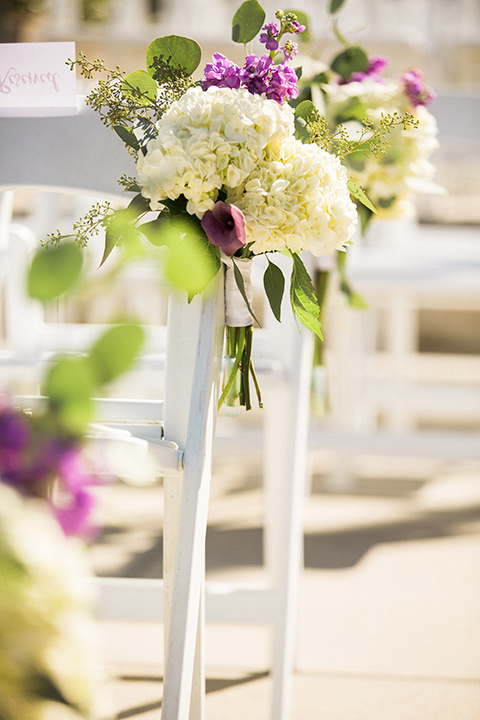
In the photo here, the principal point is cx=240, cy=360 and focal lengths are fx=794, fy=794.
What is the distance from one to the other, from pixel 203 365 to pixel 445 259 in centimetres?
136

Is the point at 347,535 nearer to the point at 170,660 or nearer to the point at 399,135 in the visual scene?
the point at 399,135

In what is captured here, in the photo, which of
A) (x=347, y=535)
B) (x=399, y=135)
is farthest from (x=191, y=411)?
(x=347, y=535)

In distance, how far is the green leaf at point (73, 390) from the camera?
285 millimetres

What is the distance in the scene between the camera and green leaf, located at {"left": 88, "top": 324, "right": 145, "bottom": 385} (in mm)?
280

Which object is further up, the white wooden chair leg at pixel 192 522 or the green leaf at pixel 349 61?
the green leaf at pixel 349 61

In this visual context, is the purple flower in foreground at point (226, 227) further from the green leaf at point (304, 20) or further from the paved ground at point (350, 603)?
the paved ground at point (350, 603)

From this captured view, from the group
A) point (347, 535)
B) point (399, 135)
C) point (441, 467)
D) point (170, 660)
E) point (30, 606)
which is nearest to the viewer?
point (30, 606)

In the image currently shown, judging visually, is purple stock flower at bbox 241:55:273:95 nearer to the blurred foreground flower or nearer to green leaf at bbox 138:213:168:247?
green leaf at bbox 138:213:168:247

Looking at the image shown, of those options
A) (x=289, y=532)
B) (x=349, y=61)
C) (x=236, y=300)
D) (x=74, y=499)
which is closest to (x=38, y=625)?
(x=74, y=499)

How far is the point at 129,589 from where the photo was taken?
4.03 ft

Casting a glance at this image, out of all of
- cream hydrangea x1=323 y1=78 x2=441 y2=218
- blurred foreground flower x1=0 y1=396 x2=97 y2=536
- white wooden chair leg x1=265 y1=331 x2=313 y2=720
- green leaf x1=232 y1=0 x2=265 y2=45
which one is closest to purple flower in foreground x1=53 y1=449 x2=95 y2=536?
blurred foreground flower x1=0 y1=396 x2=97 y2=536

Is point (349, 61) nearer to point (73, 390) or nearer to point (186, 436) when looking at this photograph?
point (186, 436)

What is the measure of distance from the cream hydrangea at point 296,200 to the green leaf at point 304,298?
0.03 meters

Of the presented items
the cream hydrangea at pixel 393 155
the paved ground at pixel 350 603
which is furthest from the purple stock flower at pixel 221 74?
the paved ground at pixel 350 603
